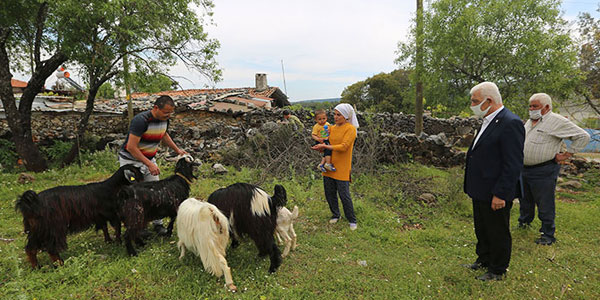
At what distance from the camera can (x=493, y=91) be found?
2787 mm

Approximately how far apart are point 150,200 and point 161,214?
263 millimetres

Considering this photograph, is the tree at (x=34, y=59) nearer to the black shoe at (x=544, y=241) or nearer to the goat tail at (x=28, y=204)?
the goat tail at (x=28, y=204)

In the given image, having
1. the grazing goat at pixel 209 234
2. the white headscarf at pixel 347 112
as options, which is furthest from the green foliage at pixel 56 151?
the white headscarf at pixel 347 112

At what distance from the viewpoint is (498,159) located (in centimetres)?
273

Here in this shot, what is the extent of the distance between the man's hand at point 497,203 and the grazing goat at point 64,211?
3.97 metres

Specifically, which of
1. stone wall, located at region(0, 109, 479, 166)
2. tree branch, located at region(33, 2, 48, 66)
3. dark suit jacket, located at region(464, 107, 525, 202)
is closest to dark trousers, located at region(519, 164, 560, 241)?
dark suit jacket, located at region(464, 107, 525, 202)

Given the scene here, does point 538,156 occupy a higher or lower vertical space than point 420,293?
higher

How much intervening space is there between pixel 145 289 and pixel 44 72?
27.2 feet

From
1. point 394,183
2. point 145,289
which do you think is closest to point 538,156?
point 394,183

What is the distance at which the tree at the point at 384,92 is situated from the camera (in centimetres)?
3122

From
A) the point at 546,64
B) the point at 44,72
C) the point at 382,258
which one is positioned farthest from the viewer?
the point at 546,64

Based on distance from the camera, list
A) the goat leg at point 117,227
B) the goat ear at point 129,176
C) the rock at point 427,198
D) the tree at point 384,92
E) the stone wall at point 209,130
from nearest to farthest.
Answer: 1. the goat ear at point 129,176
2. the goat leg at point 117,227
3. the rock at point 427,198
4. the stone wall at point 209,130
5. the tree at point 384,92

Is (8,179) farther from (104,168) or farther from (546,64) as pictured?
(546,64)

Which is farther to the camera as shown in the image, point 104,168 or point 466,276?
point 104,168
